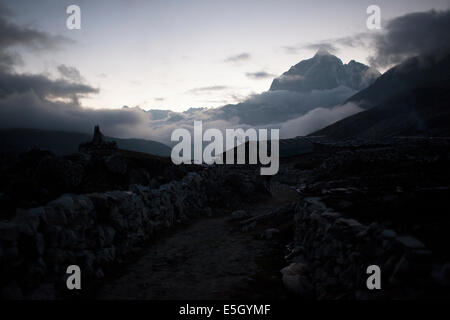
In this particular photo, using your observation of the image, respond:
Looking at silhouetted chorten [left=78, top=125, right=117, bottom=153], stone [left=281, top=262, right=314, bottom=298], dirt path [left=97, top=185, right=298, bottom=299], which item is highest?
silhouetted chorten [left=78, top=125, right=117, bottom=153]

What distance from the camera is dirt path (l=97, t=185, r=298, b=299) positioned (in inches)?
393

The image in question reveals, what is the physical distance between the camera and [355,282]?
7883 millimetres

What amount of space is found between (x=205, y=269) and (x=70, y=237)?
5.06m

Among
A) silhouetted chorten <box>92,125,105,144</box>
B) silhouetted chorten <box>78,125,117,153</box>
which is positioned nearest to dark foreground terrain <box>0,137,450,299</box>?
silhouetted chorten <box>78,125,117,153</box>

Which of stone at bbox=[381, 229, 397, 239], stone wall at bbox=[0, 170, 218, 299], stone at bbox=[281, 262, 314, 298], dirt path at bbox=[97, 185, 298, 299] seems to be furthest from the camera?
dirt path at bbox=[97, 185, 298, 299]

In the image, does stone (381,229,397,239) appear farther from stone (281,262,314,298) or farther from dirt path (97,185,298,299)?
dirt path (97,185,298,299)

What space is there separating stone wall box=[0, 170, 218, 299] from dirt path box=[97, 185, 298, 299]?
1104mm

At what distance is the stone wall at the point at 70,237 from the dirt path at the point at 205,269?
43.5 inches

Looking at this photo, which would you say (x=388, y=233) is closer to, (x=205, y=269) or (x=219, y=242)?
(x=205, y=269)

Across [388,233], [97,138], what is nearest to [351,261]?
[388,233]

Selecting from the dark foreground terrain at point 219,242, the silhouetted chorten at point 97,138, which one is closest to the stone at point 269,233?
the dark foreground terrain at point 219,242
